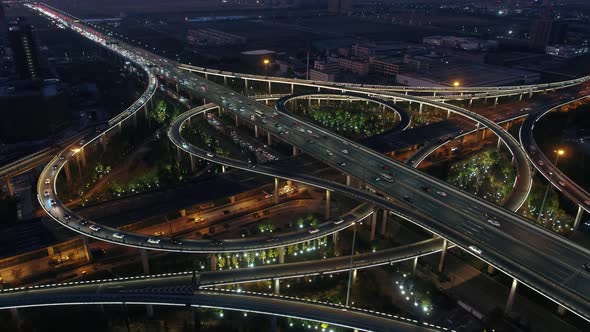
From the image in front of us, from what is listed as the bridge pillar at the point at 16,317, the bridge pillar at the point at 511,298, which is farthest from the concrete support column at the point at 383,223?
the bridge pillar at the point at 16,317

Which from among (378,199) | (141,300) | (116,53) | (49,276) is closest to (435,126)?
(378,199)

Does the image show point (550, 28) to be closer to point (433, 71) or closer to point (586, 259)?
point (433, 71)

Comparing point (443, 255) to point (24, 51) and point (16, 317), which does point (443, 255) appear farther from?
point (24, 51)

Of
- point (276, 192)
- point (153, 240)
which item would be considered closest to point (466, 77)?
point (276, 192)

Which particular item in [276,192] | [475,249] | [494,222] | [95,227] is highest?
[494,222]

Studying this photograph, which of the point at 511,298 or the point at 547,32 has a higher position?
the point at 547,32

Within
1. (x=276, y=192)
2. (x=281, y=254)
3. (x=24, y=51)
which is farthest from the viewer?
(x=24, y=51)

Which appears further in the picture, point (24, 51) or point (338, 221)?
point (24, 51)
